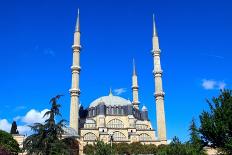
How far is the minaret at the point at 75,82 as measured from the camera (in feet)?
161

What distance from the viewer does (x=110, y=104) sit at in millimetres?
59469

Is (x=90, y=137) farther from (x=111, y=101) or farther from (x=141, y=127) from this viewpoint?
(x=111, y=101)

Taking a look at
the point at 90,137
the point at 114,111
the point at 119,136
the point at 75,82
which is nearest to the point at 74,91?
the point at 75,82

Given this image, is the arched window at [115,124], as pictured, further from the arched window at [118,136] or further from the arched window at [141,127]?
the arched window at [141,127]

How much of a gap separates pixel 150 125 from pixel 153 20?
1705 centimetres

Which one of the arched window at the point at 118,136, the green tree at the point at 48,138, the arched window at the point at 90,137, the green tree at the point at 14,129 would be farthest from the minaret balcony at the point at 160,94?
the green tree at the point at 48,138

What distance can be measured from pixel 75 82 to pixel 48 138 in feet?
83.7

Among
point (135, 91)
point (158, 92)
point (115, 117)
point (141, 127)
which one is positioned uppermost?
point (135, 91)

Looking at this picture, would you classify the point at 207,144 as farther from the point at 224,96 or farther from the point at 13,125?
the point at 13,125

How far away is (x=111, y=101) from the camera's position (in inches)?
2376

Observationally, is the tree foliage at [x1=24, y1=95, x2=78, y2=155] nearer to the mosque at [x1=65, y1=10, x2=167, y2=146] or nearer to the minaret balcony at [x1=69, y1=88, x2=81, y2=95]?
the mosque at [x1=65, y1=10, x2=167, y2=146]

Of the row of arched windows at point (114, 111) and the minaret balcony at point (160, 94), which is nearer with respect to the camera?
the minaret balcony at point (160, 94)

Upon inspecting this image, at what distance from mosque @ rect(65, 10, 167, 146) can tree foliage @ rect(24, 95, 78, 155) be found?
820 inches

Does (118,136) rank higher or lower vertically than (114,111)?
lower
